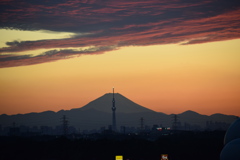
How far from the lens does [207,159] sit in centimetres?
10638

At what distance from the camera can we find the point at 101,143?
433 ft

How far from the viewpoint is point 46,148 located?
396 ft

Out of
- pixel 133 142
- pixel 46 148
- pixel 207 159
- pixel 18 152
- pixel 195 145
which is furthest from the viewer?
pixel 133 142

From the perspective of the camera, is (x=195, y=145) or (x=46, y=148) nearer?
(x=46, y=148)

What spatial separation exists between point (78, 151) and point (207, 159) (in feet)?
100

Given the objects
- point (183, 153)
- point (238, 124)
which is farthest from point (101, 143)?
point (238, 124)

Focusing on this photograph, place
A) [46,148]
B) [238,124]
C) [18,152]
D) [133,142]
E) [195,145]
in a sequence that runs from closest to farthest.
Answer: [238,124]
[18,152]
[46,148]
[195,145]
[133,142]

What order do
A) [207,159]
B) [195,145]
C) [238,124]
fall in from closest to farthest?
[238,124]
[207,159]
[195,145]

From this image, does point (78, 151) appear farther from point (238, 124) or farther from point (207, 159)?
point (238, 124)

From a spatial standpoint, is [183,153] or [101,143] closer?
[183,153]

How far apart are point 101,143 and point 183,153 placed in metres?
23.9

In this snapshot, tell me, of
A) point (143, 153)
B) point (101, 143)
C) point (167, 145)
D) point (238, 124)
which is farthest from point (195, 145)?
point (238, 124)

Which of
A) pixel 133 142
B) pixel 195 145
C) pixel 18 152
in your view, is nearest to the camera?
pixel 18 152

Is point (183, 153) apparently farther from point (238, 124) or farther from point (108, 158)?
point (238, 124)
